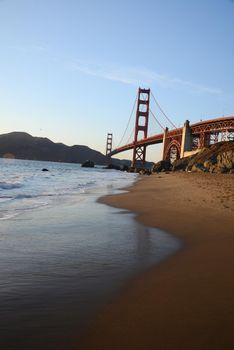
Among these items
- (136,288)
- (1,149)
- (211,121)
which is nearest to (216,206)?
(136,288)

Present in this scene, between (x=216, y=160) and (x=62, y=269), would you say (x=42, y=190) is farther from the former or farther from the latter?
(x=216, y=160)

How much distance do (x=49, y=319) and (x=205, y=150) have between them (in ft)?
154

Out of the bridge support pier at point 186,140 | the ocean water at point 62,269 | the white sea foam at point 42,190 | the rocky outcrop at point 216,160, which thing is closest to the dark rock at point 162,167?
the bridge support pier at point 186,140

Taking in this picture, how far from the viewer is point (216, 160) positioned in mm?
41312

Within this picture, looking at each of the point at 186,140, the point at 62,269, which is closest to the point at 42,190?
the point at 62,269

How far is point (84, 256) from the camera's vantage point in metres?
4.51

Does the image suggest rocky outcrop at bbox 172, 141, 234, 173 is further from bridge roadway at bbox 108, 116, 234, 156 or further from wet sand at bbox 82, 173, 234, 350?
wet sand at bbox 82, 173, 234, 350

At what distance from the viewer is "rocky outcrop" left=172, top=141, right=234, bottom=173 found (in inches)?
1519

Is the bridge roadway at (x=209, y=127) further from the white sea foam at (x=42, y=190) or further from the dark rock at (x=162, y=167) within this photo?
the white sea foam at (x=42, y=190)

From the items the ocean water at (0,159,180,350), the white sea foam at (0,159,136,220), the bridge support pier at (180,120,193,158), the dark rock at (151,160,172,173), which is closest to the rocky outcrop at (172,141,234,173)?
the dark rock at (151,160,172,173)

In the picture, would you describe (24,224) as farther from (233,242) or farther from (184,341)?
(184,341)

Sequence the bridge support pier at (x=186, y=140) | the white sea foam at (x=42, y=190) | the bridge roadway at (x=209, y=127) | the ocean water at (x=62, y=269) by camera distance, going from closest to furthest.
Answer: the ocean water at (x=62, y=269) < the white sea foam at (x=42, y=190) < the bridge roadway at (x=209, y=127) < the bridge support pier at (x=186, y=140)

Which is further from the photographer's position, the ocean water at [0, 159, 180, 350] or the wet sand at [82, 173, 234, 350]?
the ocean water at [0, 159, 180, 350]

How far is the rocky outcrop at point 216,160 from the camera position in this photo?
38.6 m
